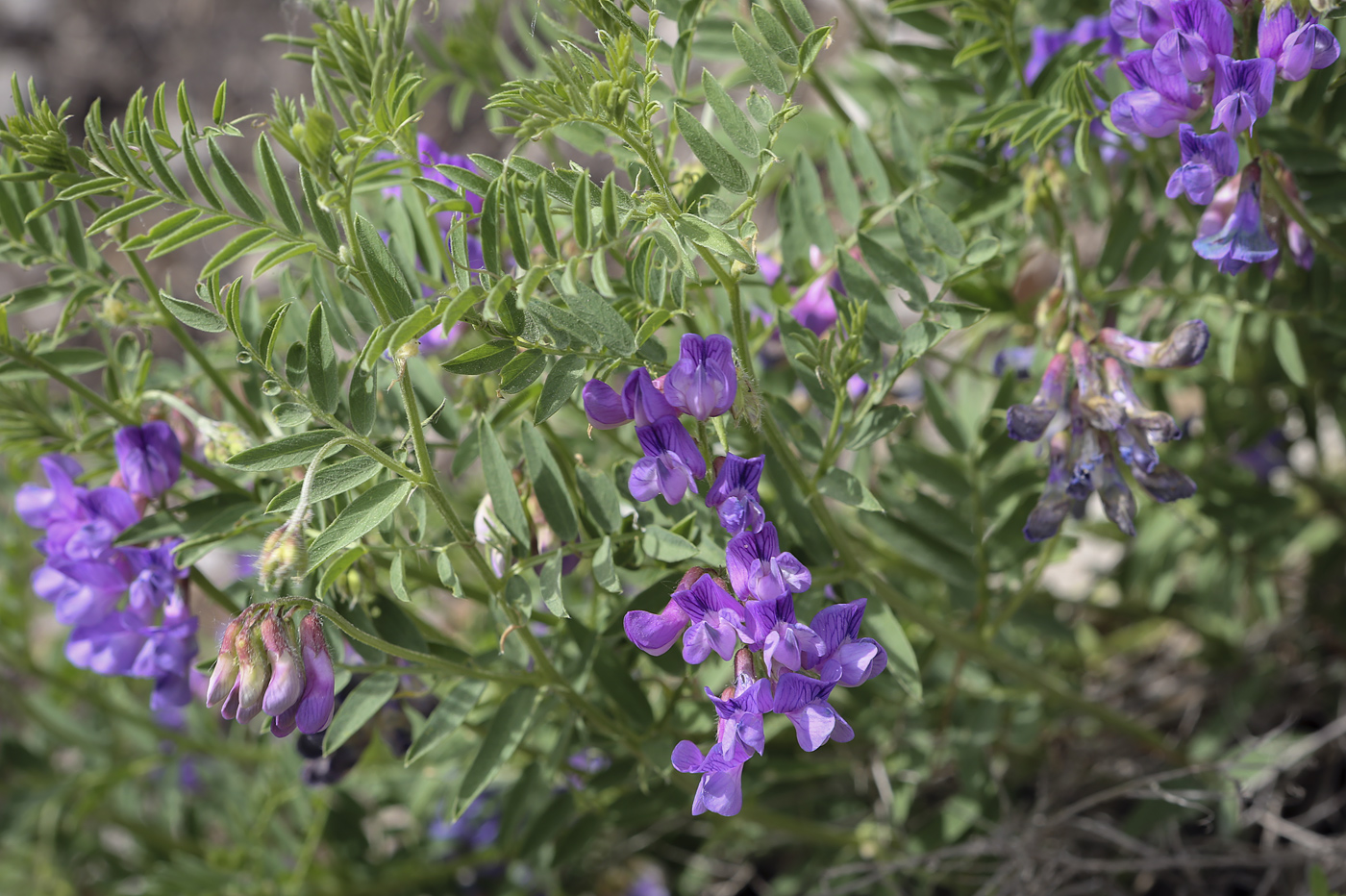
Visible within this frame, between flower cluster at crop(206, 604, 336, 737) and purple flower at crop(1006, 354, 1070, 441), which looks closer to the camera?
flower cluster at crop(206, 604, 336, 737)

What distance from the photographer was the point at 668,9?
137 centimetres

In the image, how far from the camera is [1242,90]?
4.16ft

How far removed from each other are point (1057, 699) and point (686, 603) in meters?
0.99

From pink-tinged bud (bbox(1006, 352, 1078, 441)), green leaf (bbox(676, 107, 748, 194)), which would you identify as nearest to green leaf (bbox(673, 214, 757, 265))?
green leaf (bbox(676, 107, 748, 194))

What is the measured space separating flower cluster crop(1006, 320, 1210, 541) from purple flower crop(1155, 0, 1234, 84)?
335mm

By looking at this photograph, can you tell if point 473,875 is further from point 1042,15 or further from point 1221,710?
point 1042,15

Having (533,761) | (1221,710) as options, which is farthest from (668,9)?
(1221,710)

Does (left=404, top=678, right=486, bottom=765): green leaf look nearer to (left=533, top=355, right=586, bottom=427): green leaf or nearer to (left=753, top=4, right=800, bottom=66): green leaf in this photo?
(left=533, top=355, right=586, bottom=427): green leaf

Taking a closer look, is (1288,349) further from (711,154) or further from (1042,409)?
(711,154)

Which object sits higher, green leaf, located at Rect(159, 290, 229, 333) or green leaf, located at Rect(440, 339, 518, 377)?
green leaf, located at Rect(159, 290, 229, 333)

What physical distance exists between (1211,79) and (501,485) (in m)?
0.97

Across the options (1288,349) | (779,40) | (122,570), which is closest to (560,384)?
(779,40)

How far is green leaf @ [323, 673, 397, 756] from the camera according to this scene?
1476 millimetres

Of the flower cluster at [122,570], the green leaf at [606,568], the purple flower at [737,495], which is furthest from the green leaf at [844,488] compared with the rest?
the flower cluster at [122,570]
